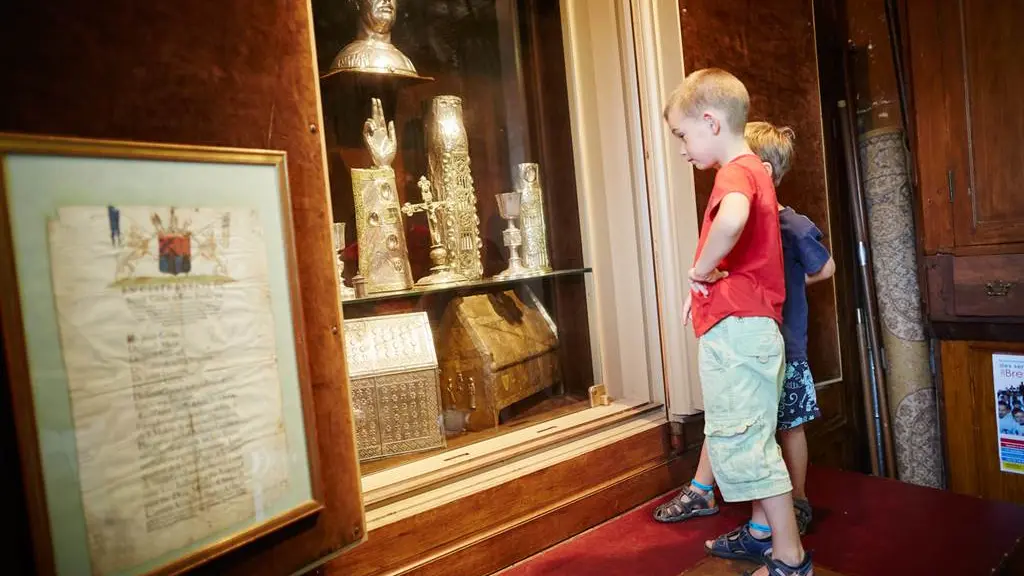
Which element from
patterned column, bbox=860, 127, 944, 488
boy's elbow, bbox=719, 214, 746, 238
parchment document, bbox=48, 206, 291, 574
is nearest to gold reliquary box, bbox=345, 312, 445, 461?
parchment document, bbox=48, 206, 291, 574

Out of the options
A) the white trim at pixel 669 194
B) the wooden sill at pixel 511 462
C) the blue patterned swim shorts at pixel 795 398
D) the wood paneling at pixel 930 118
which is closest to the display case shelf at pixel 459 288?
the white trim at pixel 669 194

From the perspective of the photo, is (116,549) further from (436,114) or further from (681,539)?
(436,114)

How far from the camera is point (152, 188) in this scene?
0.90 metres

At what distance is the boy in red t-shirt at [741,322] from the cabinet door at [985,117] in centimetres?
121

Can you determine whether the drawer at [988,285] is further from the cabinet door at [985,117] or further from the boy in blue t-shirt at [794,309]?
the boy in blue t-shirt at [794,309]

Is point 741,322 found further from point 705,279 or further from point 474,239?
point 474,239

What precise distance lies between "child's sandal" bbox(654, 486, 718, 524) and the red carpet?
0.07ft

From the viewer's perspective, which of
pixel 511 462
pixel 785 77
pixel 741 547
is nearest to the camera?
pixel 741 547

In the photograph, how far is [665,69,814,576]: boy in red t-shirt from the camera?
4.14 ft

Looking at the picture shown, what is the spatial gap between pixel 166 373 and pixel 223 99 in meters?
0.41

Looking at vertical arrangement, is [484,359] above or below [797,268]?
below

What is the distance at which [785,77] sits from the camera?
6.61 ft

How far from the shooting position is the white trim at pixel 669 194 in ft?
5.64

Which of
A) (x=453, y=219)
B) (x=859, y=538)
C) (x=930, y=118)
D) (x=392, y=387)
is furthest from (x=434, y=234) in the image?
(x=930, y=118)
